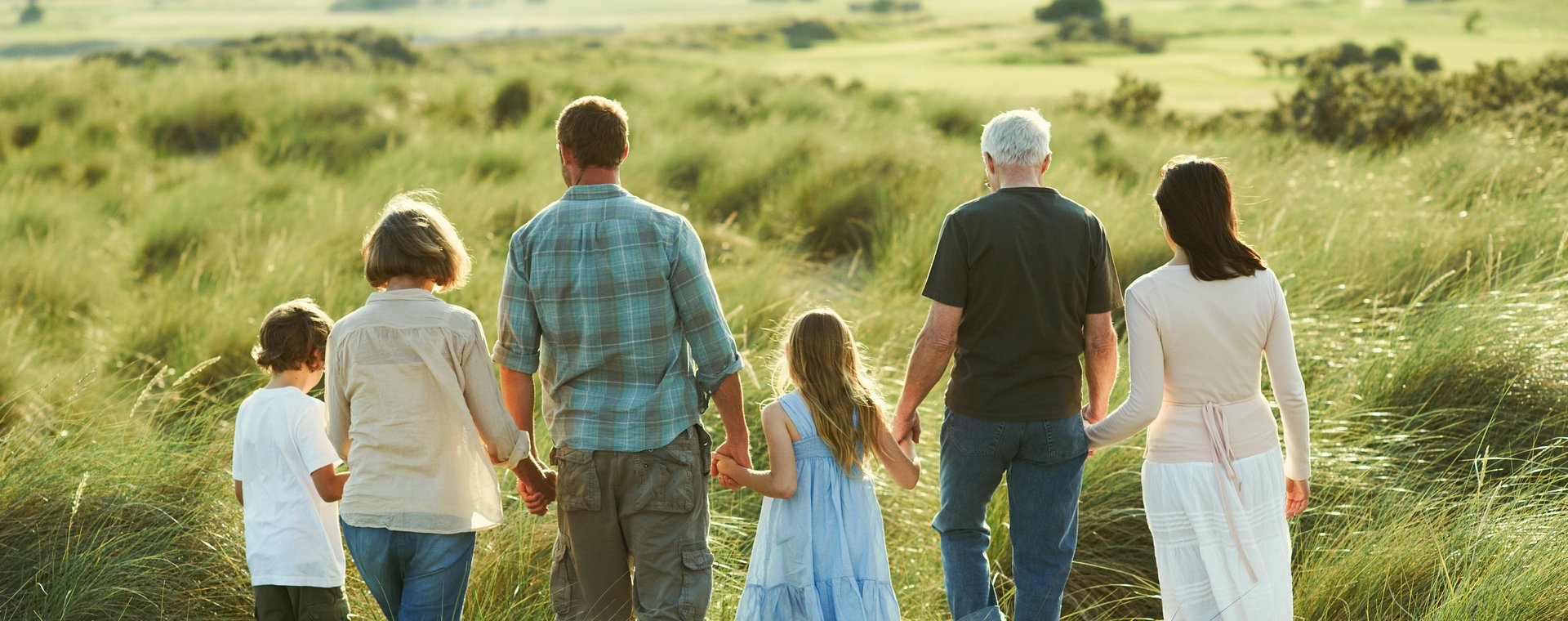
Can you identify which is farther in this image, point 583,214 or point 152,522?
point 152,522

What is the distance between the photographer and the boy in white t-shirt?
3.14m

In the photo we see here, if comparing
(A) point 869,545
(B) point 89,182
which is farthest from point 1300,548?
(B) point 89,182

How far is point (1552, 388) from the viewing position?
4.95 m

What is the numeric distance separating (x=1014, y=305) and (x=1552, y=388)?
3.02 m

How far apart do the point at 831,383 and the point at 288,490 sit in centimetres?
150

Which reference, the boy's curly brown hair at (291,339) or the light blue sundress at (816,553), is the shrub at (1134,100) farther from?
the boy's curly brown hair at (291,339)

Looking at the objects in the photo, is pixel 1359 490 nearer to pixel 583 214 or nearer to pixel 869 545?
pixel 869 545

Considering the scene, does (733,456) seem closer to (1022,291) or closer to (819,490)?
(819,490)

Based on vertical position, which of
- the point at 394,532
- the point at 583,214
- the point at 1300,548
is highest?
the point at 583,214

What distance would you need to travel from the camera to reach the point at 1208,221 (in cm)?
309

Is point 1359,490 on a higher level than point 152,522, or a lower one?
lower

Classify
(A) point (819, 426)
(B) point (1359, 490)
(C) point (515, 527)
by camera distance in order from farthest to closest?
(B) point (1359, 490) → (C) point (515, 527) → (A) point (819, 426)

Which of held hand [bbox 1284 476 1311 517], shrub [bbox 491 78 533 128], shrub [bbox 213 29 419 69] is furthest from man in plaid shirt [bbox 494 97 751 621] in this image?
shrub [bbox 213 29 419 69]

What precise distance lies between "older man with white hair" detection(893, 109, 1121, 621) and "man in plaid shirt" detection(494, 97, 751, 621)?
0.71 meters
